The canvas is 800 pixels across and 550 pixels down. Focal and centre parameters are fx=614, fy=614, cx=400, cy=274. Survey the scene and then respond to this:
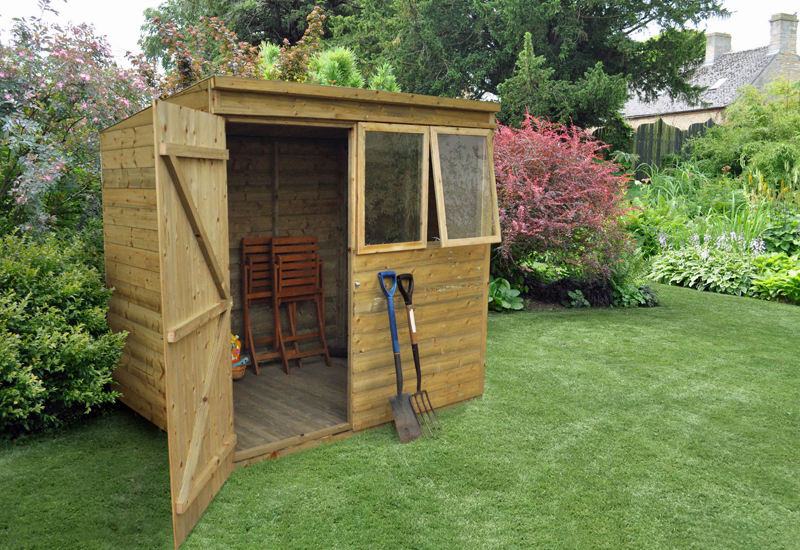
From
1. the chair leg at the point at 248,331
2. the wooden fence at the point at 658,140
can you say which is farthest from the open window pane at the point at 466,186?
the wooden fence at the point at 658,140

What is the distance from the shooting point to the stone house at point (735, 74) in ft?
72.8

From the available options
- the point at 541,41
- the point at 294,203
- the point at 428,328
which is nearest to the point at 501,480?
the point at 428,328

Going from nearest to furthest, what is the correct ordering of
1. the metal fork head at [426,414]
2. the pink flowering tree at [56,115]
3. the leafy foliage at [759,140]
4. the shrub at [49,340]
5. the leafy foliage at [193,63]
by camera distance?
the shrub at [49,340]
the metal fork head at [426,414]
the pink flowering tree at [56,115]
the leafy foliage at [193,63]
the leafy foliage at [759,140]

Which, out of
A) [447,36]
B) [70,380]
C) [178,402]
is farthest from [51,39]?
[447,36]

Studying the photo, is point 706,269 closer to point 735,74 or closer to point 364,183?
point 364,183

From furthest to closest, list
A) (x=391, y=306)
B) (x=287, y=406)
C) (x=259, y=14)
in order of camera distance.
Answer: (x=259, y=14) < (x=287, y=406) < (x=391, y=306)

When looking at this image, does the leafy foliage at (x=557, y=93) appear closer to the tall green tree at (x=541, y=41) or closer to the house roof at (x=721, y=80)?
the tall green tree at (x=541, y=41)

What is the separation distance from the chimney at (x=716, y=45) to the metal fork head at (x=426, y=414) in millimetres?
26973

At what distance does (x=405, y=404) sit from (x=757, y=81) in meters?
23.0

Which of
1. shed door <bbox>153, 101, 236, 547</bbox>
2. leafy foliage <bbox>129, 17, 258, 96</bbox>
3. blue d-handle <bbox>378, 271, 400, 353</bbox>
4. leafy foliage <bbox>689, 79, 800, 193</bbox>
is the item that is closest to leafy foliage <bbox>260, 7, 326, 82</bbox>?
leafy foliage <bbox>129, 17, 258, 96</bbox>

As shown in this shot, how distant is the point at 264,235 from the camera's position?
6.08 m

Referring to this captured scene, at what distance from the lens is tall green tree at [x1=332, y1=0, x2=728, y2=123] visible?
568 inches

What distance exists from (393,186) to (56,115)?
4275 millimetres

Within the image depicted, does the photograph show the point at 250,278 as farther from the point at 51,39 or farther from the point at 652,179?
the point at 652,179
